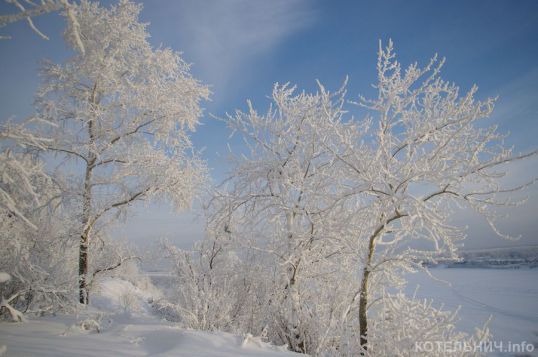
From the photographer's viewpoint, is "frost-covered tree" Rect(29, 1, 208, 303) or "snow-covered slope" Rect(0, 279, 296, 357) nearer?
"snow-covered slope" Rect(0, 279, 296, 357)

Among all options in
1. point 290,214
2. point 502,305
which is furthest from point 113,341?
point 502,305

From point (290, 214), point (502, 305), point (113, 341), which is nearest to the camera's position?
point (113, 341)

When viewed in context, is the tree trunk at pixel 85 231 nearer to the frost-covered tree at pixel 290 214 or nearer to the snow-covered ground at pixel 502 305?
the frost-covered tree at pixel 290 214

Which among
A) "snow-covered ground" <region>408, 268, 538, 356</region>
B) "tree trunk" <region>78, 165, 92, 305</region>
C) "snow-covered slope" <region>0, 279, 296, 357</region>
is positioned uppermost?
"tree trunk" <region>78, 165, 92, 305</region>

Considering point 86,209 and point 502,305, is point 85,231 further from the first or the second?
point 502,305

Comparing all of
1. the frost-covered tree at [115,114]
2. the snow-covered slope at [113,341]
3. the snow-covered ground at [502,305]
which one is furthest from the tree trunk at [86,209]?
the snow-covered ground at [502,305]

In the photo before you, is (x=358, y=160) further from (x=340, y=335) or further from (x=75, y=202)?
(x=75, y=202)

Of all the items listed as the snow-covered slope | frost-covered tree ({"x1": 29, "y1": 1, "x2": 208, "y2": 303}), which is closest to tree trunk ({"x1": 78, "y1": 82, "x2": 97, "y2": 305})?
frost-covered tree ({"x1": 29, "y1": 1, "x2": 208, "y2": 303})

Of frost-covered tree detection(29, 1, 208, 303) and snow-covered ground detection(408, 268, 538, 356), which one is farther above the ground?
frost-covered tree detection(29, 1, 208, 303)

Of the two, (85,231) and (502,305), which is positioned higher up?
(85,231)

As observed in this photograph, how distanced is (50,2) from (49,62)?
209 inches

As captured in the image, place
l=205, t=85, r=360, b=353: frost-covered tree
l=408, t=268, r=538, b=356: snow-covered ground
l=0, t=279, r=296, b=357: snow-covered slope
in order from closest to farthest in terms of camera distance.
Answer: l=0, t=279, r=296, b=357: snow-covered slope, l=205, t=85, r=360, b=353: frost-covered tree, l=408, t=268, r=538, b=356: snow-covered ground

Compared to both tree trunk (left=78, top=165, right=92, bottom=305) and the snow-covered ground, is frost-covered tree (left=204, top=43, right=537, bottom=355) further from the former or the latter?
the snow-covered ground

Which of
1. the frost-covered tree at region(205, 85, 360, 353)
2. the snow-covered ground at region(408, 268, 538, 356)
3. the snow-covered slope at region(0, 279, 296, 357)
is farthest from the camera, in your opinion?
the snow-covered ground at region(408, 268, 538, 356)
